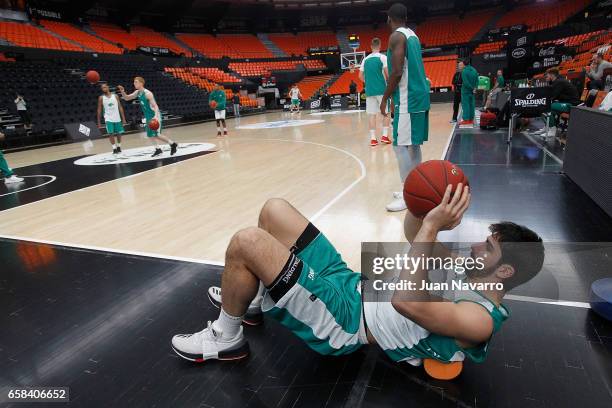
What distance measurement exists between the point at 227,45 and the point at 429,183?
30225mm

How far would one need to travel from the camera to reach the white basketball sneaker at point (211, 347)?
1.68 m

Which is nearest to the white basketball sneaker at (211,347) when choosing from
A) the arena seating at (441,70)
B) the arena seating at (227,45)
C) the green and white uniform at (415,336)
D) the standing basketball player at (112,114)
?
the green and white uniform at (415,336)

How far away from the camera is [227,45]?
93.4ft

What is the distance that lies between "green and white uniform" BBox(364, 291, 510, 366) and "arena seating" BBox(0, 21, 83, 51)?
19991 mm

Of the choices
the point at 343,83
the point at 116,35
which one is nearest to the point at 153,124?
the point at 116,35

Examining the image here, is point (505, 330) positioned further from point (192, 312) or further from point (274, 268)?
point (192, 312)

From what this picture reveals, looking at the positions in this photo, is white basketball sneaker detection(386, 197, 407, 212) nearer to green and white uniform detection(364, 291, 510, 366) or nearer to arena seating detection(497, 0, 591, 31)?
green and white uniform detection(364, 291, 510, 366)

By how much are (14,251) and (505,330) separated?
374 cm

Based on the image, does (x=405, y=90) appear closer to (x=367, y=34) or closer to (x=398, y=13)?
(x=398, y=13)

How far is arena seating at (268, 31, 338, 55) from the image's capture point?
30797 mm

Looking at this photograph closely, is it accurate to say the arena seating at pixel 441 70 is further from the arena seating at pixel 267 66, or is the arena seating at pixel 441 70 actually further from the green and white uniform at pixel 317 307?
the green and white uniform at pixel 317 307

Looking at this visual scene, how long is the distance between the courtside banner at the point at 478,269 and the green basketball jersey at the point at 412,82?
52.4 inches

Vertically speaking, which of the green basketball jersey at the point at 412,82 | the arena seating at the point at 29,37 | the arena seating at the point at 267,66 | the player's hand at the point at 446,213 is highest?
the arena seating at the point at 29,37

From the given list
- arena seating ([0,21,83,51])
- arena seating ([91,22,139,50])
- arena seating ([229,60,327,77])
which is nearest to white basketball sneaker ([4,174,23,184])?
arena seating ([0,21,83,51])
